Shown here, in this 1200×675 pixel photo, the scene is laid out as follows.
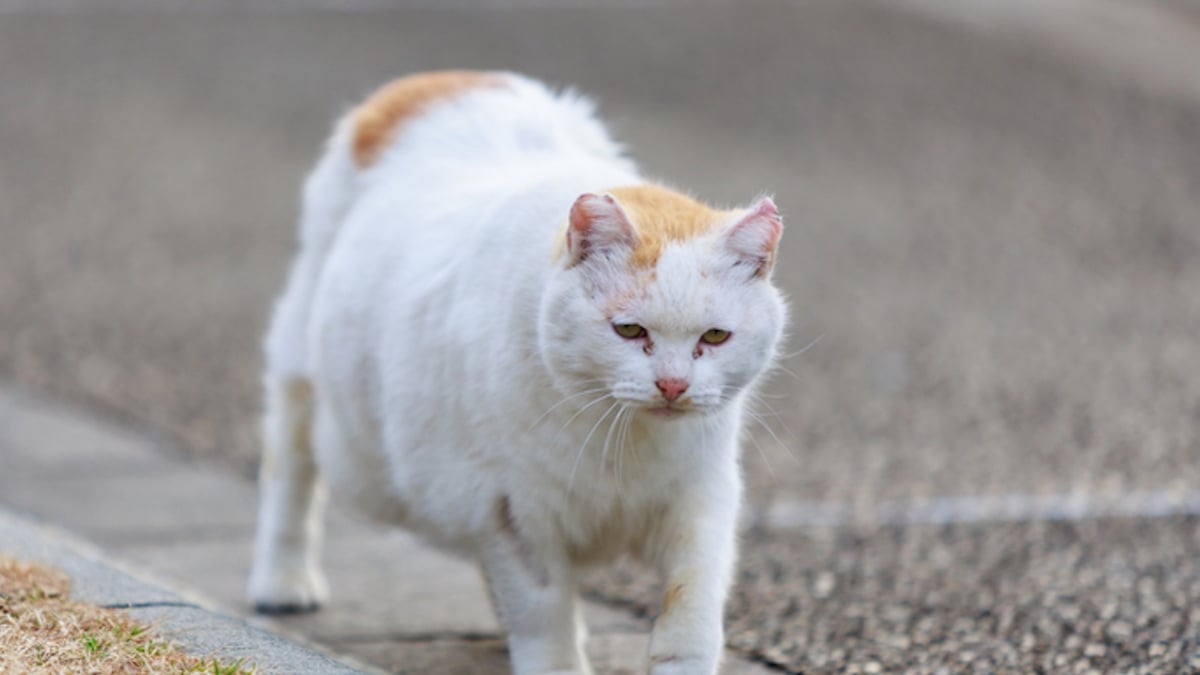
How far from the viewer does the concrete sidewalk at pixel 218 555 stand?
3.42 m

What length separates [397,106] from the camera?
149 inches

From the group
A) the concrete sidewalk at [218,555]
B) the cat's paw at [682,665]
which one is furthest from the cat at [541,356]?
the concrete sidewalk at [218,555]

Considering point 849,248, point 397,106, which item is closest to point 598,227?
point 397,106

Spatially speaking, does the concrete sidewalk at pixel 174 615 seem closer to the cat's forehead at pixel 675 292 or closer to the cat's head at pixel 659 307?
the cat's head at pixel 659 307

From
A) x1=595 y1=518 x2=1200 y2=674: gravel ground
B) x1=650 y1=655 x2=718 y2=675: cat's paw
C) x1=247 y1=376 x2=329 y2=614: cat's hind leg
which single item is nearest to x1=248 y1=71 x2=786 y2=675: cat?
x1=650 y1=655 x2=718 y2=675: cat's paw

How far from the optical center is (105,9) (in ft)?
39.3

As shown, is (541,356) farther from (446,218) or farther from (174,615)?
(174,615)

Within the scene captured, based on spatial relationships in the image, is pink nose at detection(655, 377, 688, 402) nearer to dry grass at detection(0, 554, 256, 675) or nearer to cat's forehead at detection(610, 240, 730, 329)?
cat's forehead at detection(610, 240, 730, 329)

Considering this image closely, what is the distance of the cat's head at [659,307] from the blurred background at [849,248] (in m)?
0.51

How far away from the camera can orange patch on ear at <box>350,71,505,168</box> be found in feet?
12.3

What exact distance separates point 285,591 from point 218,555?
64 centimetres

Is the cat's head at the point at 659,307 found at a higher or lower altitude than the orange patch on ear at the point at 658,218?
lower

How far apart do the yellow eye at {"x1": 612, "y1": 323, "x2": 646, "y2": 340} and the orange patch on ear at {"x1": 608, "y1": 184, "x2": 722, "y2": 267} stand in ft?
0.39

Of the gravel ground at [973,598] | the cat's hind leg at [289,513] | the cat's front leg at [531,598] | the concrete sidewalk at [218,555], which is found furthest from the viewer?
the cat's hind leg at [289,513]
